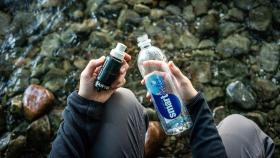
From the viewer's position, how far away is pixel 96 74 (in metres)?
1.81

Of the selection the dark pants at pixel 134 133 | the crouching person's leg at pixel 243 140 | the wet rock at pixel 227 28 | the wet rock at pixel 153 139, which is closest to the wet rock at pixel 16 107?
the wet rock at pixel 153 139

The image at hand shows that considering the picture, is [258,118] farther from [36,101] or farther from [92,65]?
[36,101]

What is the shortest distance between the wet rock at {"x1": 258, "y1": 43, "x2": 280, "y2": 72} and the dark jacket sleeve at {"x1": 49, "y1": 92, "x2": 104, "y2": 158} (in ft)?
5.75

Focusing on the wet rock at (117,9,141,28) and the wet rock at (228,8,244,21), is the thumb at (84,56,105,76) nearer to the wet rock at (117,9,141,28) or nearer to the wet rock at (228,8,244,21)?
the wet rock at (117,9,141,28)

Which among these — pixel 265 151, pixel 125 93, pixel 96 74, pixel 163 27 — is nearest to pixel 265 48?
pixel 163 27

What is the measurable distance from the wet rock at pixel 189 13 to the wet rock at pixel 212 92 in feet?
2.38

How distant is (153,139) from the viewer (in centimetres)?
264

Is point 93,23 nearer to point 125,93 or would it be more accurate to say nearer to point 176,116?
point 125,93

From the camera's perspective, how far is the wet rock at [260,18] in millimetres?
3278

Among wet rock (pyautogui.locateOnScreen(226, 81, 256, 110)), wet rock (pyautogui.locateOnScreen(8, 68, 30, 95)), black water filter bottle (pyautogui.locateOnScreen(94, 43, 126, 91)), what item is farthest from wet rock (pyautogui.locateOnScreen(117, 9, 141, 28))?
black water filter bottle (pyautogui.locateOnScreen(94, 43, 126, 91))

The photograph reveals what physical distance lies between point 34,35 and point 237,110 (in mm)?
1879

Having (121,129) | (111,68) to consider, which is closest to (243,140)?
(121,129)

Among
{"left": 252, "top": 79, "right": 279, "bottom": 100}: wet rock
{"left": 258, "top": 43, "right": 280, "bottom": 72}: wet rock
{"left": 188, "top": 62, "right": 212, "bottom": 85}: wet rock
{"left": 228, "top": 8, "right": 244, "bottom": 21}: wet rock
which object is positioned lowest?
{"left": 252, "top": 79, "right": 279, "bottom": 100}: wet rock

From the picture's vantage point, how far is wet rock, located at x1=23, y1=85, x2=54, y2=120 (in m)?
2.84
